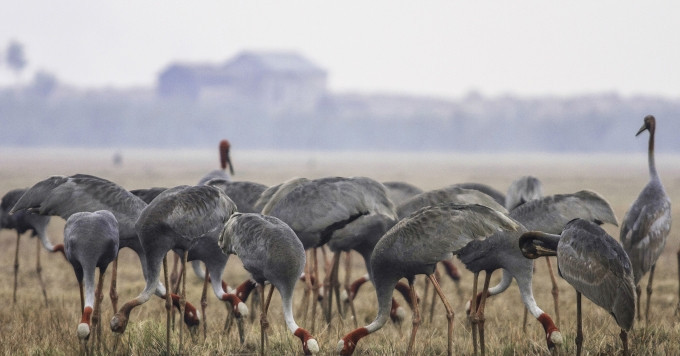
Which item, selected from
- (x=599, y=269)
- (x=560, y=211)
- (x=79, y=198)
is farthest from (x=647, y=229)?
(x=79, y=198)

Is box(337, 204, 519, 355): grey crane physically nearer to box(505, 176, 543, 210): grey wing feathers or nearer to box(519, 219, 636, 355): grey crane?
box(519, 219, 636, 355): grey crane

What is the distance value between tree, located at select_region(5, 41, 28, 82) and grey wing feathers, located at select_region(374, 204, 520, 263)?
457 ft

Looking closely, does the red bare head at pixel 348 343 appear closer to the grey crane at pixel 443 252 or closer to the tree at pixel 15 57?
the grey crane at pixel 443 252

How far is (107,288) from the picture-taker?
10391mm

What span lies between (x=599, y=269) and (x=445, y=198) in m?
2.78

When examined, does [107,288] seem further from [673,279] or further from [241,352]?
[673,279]

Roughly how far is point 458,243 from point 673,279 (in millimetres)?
7225

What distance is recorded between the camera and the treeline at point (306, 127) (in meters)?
138

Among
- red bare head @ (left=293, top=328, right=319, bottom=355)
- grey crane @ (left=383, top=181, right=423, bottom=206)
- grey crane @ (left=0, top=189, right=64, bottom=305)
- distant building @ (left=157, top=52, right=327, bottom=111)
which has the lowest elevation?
red bare head @ (left=293, top=328, right=319, bottom=355)

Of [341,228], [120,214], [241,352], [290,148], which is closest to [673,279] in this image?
[341,228]

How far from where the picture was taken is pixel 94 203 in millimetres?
7590

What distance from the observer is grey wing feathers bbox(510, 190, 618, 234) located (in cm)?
783

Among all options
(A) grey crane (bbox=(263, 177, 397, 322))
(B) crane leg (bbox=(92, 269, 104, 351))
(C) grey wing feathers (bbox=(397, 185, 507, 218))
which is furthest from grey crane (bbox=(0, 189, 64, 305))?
(C) grey wing feathers (bbox=(397, 185, 507, 218))

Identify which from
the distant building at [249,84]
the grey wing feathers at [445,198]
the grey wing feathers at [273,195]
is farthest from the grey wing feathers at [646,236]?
the distant building at [249,84]
